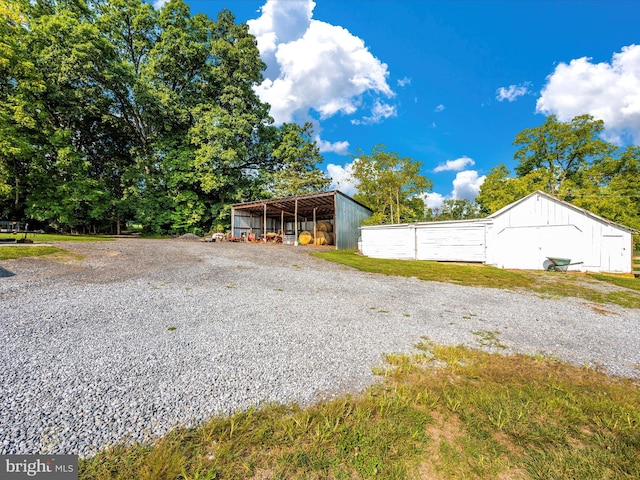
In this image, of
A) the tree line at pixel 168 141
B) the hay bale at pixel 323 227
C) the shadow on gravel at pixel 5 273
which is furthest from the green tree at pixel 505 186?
the shadow on gravel at pixel 5 273

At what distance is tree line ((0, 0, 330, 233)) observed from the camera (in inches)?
763

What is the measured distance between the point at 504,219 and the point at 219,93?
27.2m

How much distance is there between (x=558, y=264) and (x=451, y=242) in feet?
15.2

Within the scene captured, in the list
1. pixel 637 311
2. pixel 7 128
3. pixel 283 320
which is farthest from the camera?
pixel 7 128

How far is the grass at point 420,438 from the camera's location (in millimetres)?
1791

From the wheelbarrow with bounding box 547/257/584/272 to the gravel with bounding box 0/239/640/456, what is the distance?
21.4 feet

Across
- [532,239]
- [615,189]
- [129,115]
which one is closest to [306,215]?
[532,239]

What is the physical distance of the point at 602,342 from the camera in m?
4.34

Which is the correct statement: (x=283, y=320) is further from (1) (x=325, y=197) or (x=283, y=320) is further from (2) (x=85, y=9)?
(2) (x=85, y=9)

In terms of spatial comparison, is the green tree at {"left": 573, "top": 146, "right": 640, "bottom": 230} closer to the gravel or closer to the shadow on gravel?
the gravel

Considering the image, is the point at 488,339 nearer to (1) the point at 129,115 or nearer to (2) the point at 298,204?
(2) the point at 298,204

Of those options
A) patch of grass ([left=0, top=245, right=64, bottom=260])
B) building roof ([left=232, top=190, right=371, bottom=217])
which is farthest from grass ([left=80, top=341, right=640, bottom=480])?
building roof ([left=232, top=190, right=371, bottom=217])

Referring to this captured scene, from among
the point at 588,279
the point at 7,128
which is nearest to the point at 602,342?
the point at 588,279

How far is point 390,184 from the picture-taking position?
25391 mm
